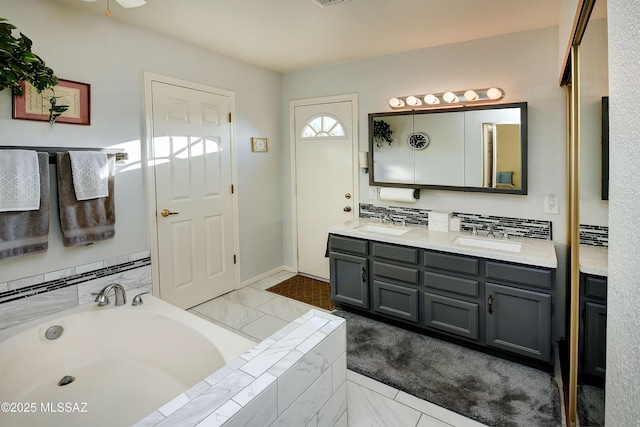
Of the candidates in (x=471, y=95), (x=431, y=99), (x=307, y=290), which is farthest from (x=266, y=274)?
(x=471, y=95)

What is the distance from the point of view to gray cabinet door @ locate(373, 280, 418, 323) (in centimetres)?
283

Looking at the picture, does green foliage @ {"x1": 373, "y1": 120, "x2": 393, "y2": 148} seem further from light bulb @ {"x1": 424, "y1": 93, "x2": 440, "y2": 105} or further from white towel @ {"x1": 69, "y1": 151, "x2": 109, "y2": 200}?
white towel @ {"x1": 69, "y1": 151, "x2": 109, "y2": 200}

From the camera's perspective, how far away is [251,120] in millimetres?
3910

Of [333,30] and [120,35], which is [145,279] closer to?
[120,35]

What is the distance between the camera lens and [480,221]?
3.09 m

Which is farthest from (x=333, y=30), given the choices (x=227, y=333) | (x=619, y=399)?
(x=619, y=399)

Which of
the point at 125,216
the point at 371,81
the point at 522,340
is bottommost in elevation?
the point at 522,340

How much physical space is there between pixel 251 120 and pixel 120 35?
1.44m

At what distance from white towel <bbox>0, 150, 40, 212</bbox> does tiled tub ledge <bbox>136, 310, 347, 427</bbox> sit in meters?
1.77

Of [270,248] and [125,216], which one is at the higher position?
[125,216]

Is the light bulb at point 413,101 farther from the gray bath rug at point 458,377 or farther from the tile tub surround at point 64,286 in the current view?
the tile tub surround at point 64,286

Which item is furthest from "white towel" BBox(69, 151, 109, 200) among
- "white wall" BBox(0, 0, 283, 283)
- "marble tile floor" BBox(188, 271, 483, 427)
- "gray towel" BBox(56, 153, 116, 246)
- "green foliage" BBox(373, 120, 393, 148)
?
"green foliage" BBox(373, 120, 393, 148)

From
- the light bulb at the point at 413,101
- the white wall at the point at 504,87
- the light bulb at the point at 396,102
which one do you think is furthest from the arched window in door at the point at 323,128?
the light bulb at the point at 413,101

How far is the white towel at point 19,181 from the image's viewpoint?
2.12 metres
